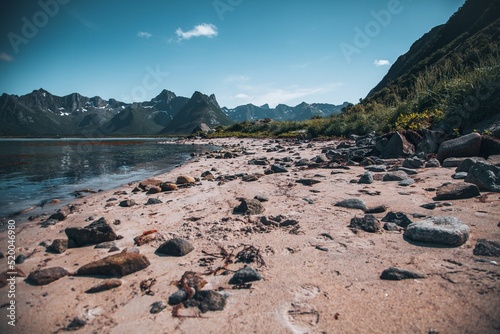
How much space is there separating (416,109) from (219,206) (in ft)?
41.8

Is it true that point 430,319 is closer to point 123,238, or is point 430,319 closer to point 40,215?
point 123,238

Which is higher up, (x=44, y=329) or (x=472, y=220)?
(x=472, y=220)

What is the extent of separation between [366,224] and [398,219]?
1.70 feet

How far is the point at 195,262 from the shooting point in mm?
3025

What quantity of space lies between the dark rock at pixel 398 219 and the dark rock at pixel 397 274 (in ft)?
4.24

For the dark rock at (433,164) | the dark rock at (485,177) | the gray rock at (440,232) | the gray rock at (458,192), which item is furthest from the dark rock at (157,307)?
the dark rock at (433,164)

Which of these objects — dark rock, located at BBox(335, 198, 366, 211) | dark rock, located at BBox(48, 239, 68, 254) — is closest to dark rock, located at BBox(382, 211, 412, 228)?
dark rock, located at BBox(335, 198, 366, 211)

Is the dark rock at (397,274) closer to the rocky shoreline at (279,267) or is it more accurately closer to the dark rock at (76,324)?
the rocky shoreline at (279,267)

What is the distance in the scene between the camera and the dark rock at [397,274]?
229cm

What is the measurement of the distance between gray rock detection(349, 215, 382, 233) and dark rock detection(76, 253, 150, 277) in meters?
2.81

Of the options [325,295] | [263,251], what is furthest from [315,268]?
[263,251]

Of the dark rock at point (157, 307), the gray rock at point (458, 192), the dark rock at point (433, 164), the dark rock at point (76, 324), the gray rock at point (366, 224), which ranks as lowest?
the dark rock at point (76, 324)

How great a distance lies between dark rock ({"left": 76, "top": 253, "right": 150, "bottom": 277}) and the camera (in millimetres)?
2832

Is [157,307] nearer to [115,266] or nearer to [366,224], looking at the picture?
[115,266]
